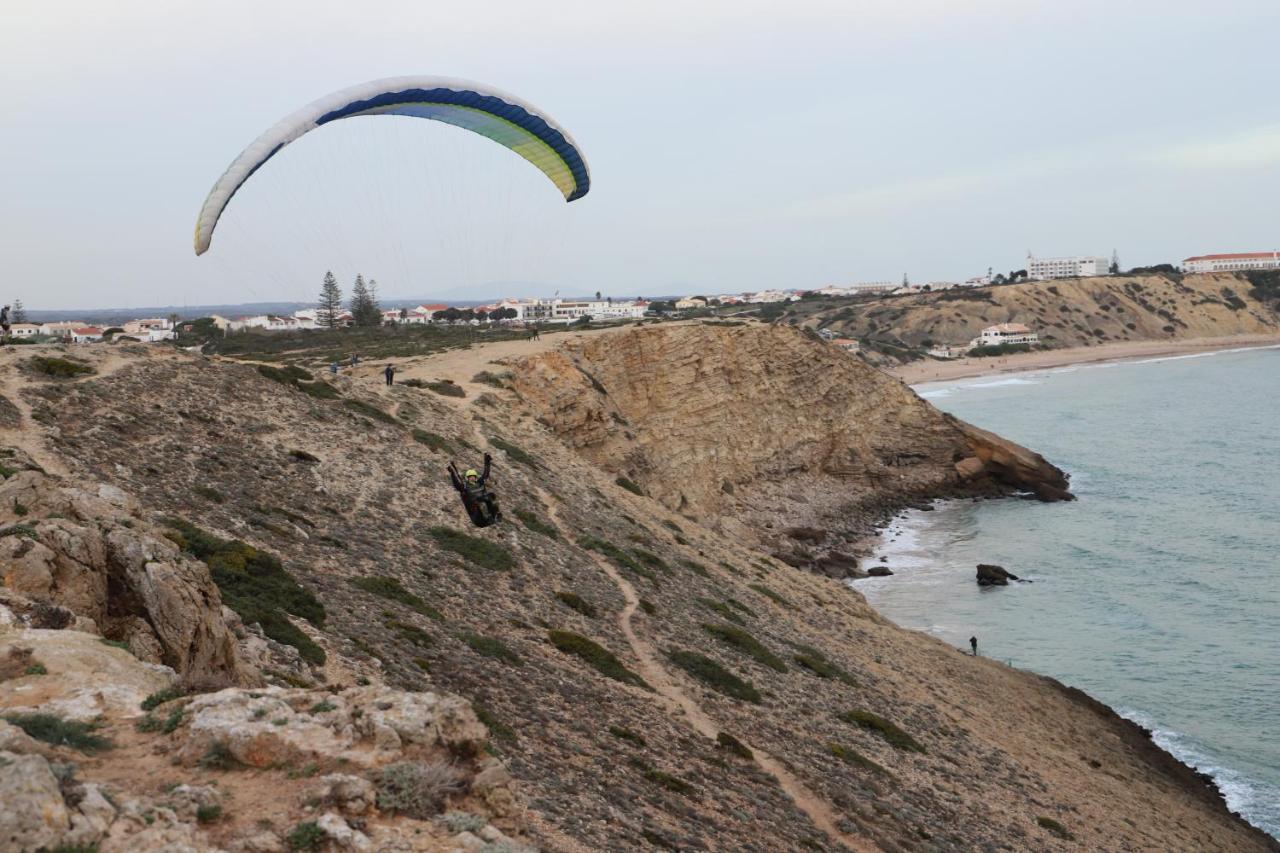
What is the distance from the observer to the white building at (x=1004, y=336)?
159 meters

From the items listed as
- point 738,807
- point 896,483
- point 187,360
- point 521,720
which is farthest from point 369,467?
point 896,483

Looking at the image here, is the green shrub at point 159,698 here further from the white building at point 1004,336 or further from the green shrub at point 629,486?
the white building at point 1004,336

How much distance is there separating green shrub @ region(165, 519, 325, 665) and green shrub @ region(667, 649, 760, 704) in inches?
352

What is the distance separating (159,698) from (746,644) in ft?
58.8

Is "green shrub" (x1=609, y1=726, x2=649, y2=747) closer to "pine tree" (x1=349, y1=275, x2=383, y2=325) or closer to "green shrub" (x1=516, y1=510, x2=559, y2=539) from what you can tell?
"green shrub" (x1=516, y1=510, x2=559, y2=539)

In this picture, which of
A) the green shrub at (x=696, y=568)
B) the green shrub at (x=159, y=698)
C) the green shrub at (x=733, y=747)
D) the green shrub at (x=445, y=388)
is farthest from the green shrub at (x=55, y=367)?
the green shrub at (x=733, y=747)

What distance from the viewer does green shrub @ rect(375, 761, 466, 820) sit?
7645 mm

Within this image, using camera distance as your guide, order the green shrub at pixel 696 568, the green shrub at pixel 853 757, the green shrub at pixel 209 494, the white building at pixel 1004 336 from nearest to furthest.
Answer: the green shrub at pixel 853 757 → the green shrub at pixel 209 494 → the green shrub at pixel 696 568 → the white building at pixel 1004 336

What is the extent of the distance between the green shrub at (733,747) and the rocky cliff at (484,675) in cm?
8

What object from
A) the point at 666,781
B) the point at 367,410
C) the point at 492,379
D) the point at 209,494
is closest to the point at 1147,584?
the point at 492,379

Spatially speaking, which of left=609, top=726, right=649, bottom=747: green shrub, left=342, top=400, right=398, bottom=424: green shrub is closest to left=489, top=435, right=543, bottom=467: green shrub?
left=342, top=400, right=398, bottom=424: green shrub

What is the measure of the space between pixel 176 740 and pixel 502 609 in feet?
42.3

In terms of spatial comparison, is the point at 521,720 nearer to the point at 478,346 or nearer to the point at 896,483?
the point at 478,346

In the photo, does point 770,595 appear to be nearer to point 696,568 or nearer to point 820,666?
point 696,568
